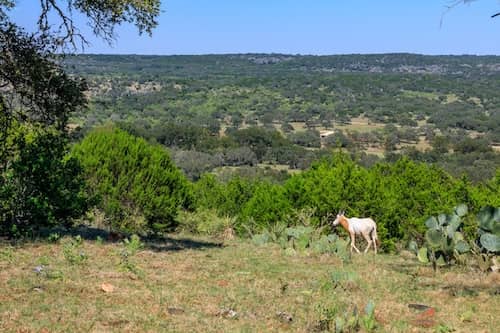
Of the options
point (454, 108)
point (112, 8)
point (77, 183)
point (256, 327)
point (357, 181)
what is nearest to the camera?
point (256, 327)

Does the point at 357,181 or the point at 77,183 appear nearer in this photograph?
the point at 77,183

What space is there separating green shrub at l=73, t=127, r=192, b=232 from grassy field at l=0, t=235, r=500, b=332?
26.0ft

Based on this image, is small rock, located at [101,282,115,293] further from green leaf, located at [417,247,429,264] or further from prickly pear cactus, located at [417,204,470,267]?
green leaf, located at [417,247,429,264]

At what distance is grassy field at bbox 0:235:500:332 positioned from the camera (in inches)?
264

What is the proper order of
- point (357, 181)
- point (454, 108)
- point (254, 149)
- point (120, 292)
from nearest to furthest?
point (120, 292) < point (357, 181) < point (254, 149) < point (454, 108)

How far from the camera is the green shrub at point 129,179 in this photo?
19547 millimetres

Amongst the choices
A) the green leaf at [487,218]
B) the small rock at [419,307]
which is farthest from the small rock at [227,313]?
the green leaf at [487,218]

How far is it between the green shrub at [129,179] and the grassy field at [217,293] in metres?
7.91

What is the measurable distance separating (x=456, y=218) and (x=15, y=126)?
9.24 metres

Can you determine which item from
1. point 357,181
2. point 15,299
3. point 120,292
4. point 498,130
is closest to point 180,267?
point 120,292

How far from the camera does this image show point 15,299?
7160mm

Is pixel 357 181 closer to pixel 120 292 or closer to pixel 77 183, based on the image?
pixel 77 183

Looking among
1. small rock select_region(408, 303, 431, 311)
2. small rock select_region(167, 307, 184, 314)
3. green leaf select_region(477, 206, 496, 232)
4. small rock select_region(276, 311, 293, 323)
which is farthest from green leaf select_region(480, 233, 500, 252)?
small rock select_region(167, 307, 184, 314)

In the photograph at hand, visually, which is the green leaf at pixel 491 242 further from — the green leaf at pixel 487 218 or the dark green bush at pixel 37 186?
the dark green bush at pixel 37 186
